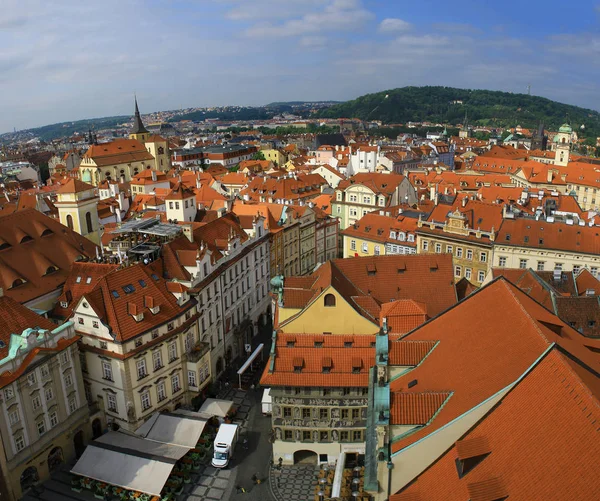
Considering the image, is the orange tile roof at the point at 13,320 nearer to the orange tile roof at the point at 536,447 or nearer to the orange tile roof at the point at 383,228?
the orange tile roof at the point at 536,447

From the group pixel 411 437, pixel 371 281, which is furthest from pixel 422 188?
pixel 411 437

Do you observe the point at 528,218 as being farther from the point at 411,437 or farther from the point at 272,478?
the point at 411,437

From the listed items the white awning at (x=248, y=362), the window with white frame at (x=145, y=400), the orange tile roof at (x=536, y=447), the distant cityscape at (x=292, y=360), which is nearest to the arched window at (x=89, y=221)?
the distant cityscape at (x=292, y=360)

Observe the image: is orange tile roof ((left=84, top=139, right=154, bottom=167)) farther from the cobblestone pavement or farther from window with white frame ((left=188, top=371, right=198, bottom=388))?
the cobblestone pavement

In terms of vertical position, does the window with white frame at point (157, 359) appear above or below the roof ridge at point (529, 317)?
below

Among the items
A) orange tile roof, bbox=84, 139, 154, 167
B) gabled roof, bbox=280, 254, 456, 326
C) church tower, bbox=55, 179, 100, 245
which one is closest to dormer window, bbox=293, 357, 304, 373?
gabled roof, bbox=280, 254, 456, 326

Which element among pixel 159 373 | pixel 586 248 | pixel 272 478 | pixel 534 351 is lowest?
pixel 272 478
